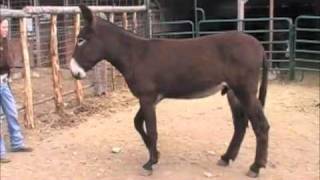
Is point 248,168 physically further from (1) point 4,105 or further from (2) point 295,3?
(2) point 295,3

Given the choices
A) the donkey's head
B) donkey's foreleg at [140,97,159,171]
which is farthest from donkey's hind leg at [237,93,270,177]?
the donkey's head

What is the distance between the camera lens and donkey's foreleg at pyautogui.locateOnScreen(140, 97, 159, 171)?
543 cm

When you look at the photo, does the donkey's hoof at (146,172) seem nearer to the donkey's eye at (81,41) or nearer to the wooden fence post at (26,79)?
the donkey's eye at (81,41)

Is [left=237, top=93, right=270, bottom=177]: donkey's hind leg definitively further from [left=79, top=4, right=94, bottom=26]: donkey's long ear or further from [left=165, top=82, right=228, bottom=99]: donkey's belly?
[left=79, top=4, right=94, bottom=26]: donkey's long ear

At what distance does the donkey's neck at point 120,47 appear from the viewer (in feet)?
18.1

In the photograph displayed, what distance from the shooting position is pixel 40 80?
1099cm

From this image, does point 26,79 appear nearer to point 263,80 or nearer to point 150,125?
point 150,125

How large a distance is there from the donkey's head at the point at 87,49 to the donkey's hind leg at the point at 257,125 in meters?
1.48

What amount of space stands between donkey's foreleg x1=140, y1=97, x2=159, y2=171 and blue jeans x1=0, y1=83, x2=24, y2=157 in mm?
1514

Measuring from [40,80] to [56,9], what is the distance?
3409mm

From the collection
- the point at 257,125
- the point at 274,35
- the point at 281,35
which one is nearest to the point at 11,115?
the point at 257,125

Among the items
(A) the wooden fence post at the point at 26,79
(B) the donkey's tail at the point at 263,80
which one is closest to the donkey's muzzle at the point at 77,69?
(A) the wooden fence post at the point at 26,79

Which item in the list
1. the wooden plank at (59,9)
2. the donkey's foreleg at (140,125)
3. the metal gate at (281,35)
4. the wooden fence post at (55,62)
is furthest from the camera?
the metal gate at (281,35)

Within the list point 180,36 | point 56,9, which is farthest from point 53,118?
point 180,36
